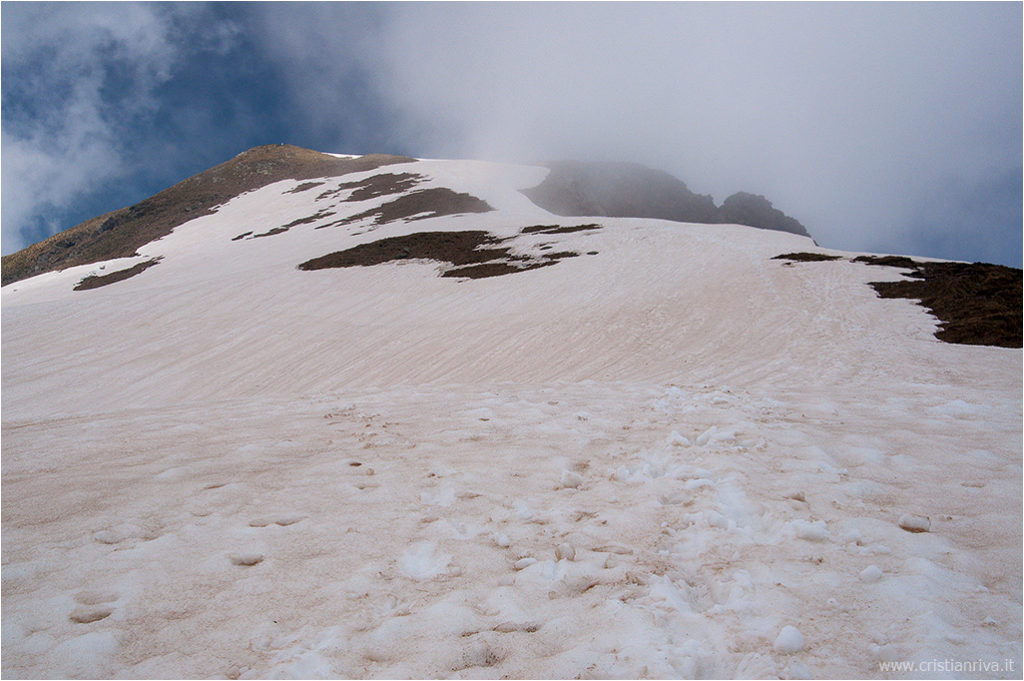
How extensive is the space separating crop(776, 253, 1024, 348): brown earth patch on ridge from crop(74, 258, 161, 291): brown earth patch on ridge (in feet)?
121

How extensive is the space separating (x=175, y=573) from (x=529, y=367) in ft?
28.1

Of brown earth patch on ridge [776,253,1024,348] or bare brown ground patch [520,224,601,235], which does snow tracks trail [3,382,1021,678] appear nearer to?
brown earth patch on ridge [776,253,1024,348]

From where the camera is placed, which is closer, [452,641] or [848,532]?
[452,641]

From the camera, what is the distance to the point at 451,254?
75.1 ft

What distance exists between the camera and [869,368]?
9.20m

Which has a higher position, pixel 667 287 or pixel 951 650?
pixel 667 287

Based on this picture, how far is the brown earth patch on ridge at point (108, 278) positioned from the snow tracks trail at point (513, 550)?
102ft

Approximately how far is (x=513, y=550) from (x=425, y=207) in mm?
37326

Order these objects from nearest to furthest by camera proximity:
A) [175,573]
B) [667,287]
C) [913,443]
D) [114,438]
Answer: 1. [175,573]
2. [913,443]
3. [114,438]
4. [667,287]

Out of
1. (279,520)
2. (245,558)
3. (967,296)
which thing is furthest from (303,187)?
(245,558)

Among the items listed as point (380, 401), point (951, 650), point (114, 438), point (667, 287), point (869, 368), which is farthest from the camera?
point (667, 287)

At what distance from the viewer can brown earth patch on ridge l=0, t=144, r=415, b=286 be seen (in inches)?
2119

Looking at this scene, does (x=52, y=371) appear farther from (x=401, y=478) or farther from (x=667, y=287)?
(x=667, y=287)

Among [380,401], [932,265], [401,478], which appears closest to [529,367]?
[380,401]
